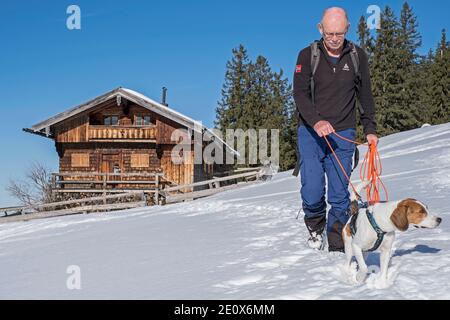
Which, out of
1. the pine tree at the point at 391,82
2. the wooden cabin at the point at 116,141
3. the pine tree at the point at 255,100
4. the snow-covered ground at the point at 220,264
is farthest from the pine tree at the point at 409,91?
the snow-covered ground at the point at 220,264

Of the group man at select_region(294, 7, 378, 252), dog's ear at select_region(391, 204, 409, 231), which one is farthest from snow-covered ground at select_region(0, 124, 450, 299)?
man at select_region(294, 7, 378, 252)

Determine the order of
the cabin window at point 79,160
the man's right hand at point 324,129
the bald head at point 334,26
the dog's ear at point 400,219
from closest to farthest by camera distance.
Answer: the dog's ear at point 400,219
the man's right hand at point 324,129
the bald head at point 334,26
the cabin window at point 79,160

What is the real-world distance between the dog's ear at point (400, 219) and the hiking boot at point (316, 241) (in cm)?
147

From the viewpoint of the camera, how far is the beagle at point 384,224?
3363mm

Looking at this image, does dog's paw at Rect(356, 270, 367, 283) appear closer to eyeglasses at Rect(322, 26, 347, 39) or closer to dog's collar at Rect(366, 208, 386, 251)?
dog's collar at Rect(366, 208, 386, 251)

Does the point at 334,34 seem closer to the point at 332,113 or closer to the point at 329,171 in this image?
the point at 332,113

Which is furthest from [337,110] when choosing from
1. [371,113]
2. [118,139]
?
[118,139]

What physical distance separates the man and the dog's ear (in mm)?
1068

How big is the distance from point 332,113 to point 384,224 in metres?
1.44

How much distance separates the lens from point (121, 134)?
2459cm

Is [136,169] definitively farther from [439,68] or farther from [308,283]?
[439,68]

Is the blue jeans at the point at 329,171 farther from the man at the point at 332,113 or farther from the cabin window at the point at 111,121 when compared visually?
the cabin window at the point at 111,121

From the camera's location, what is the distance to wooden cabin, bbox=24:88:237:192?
2417cm

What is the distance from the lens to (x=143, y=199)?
18984 mm
